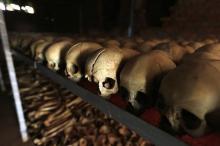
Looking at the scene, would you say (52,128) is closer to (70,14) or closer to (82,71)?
(82,71)

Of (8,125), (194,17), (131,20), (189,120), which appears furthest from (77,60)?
(131,20)

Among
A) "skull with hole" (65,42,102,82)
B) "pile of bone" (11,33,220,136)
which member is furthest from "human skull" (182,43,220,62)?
"skull with hole" (65,42,102,82)

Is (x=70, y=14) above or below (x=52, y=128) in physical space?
above

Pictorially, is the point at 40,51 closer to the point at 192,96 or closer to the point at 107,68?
the point at 107,68

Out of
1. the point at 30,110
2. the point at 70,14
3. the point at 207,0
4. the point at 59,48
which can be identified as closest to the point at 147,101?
the point at 59,48

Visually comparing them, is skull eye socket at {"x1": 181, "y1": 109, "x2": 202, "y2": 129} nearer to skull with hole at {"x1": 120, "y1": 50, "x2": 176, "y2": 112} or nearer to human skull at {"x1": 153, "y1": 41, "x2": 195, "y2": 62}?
skull with hole at {"x1": 120, "y1": 50, "x2": 176, "y2": 112}

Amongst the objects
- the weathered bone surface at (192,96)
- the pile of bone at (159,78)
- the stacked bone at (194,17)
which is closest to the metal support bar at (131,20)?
the stacked bone at (194,17)
